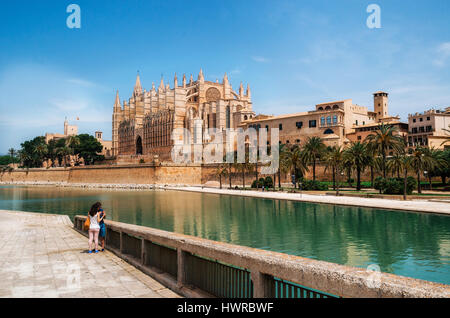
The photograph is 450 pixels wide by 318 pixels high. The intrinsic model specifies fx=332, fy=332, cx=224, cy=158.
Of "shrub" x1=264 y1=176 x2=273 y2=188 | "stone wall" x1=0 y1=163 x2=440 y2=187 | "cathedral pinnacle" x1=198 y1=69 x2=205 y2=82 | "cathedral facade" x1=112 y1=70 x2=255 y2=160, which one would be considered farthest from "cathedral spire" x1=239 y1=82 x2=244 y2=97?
"shrub" x1=264 y1=176 x2=273 y2=188

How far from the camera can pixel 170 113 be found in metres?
84.7

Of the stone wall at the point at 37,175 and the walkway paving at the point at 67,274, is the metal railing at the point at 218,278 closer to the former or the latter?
the walkway paving at the point at 67,274

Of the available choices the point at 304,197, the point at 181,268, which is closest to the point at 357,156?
the point at 304,197

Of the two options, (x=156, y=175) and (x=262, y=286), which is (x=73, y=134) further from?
(x=262, y=286)

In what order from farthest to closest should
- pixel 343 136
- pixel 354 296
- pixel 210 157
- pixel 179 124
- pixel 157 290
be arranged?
1. pixel 179 124
2. pixel 210 157
3. pixel 343 136
4. pixel 157 290
5. pixel 354 296

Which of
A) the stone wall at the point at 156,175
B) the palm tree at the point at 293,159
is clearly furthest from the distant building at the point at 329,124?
the palm tree at the point at 293,159

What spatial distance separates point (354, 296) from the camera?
297cm

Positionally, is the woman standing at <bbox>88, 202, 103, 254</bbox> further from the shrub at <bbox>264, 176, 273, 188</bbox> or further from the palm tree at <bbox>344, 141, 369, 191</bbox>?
the shrub at <bbox>264, 176, 273, 188</bbox>

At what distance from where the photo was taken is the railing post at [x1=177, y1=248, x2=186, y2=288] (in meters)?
5.10

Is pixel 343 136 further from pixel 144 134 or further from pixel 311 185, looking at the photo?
pixel 144 134

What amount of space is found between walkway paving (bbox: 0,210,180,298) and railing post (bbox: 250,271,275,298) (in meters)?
1.67
